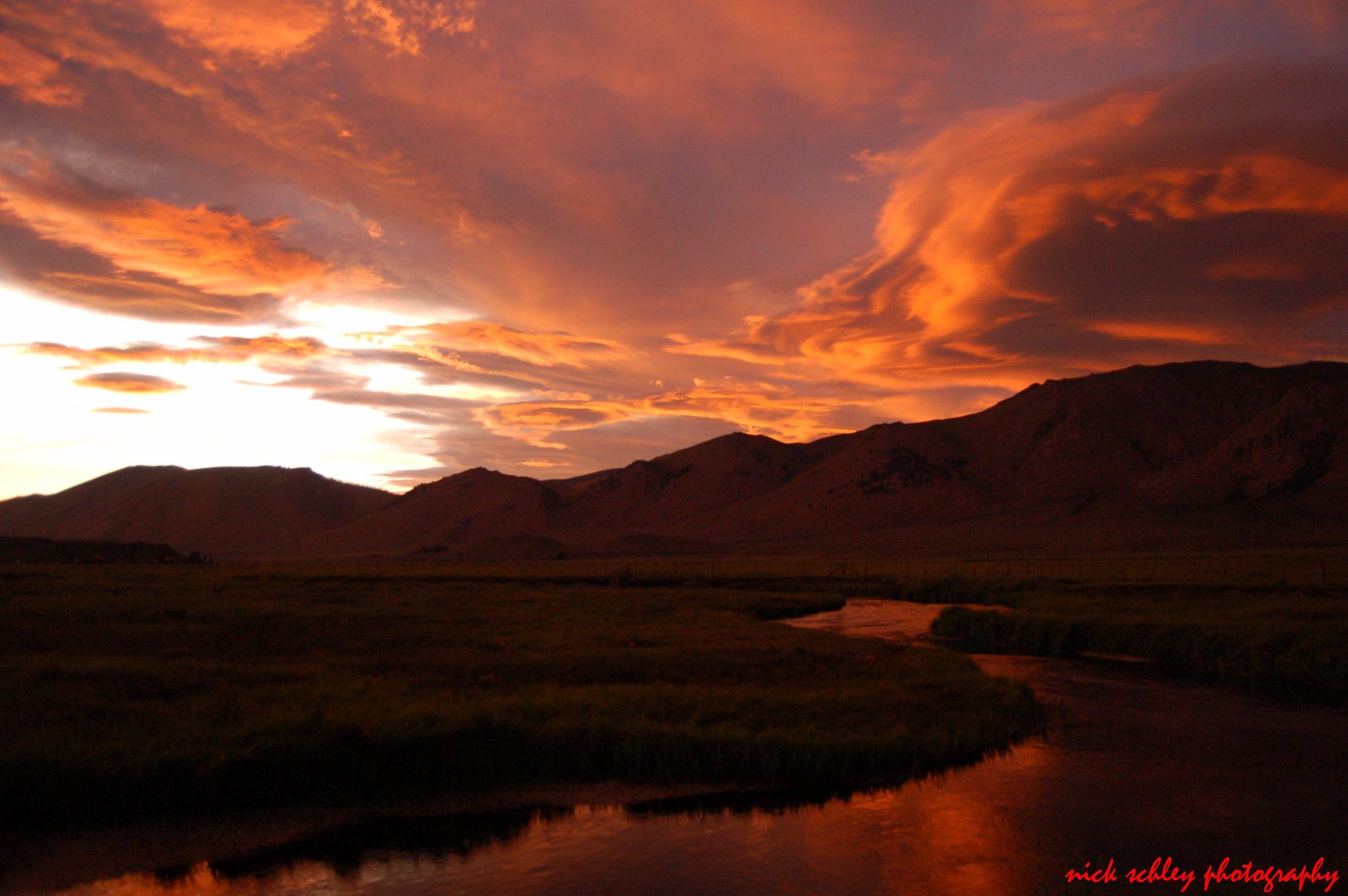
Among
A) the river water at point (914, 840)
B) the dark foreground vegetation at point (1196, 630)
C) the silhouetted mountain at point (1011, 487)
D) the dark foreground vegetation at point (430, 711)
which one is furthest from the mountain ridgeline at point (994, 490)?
the river water at point (914, 840)

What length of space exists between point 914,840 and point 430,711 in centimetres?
908

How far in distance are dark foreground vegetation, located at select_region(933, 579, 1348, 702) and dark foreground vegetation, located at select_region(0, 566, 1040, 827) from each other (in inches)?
310

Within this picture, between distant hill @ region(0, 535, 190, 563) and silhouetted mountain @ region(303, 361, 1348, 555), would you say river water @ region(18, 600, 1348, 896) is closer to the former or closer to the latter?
distant hill @ region(0, 535, 190, 563)

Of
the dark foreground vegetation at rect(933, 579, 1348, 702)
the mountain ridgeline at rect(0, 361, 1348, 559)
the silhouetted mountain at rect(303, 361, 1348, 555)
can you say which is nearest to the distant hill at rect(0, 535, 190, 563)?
the mountain ridgeline at rect(0, 361, 1348, 559)

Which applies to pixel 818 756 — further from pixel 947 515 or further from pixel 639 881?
pixel 947 515

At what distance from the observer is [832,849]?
12812mm

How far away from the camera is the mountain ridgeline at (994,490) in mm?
106562

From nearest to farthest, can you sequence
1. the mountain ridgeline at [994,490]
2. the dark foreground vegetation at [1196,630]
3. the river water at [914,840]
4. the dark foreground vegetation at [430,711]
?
the river water at [914,840]
the dark foreground vegetation at [430,711]
the dark foreground vegetation at [1196,630]
the mountain ridgeline at [994,490]

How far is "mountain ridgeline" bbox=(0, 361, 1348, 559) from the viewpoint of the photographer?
10656 centimetres

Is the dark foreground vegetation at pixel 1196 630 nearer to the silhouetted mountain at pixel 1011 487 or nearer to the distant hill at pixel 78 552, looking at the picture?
the silhouetted mountain at pixel 1011 487

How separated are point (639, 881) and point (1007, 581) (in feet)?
142

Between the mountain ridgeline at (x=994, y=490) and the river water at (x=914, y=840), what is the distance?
83.0m

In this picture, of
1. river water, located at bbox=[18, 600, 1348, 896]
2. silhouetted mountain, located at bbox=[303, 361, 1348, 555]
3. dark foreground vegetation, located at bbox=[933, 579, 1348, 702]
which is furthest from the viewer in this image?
silhouetted mountain, located at bbox=[303, 361, 1348, 555]

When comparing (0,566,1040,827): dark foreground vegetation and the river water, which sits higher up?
(0,566,1040,827): dark foreground vegetation
